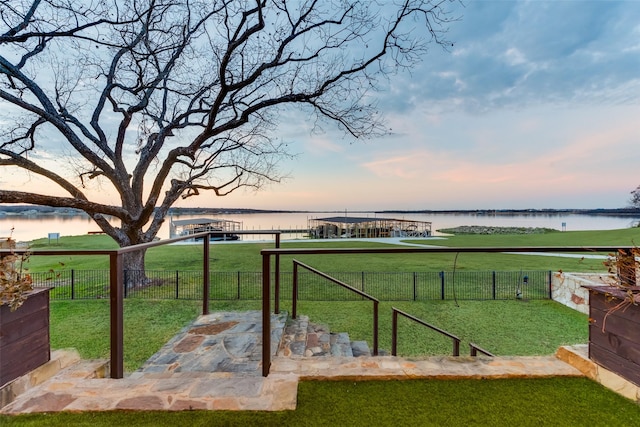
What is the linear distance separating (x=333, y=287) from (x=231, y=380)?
7.17 meters

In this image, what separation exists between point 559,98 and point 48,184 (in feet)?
50.8

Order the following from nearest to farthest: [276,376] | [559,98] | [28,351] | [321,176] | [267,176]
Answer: [28,351]
[276,376]
[559,98]
[267,176]
[321,176]

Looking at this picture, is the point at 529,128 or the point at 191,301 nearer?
the point at 191,301

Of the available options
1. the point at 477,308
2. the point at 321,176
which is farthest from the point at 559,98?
the point at 321,176

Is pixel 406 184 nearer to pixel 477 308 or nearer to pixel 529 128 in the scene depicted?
pixel 529 128

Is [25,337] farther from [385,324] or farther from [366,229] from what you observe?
[366,229]

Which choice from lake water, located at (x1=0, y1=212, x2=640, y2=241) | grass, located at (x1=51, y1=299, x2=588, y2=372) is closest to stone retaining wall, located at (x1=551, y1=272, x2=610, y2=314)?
grass, located at (x1=51, y1=299, x2=588, y2=372)

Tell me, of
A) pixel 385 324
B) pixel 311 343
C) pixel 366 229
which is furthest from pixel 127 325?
pixel 366 229

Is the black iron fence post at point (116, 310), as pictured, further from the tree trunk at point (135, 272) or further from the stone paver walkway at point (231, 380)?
the tree trunk at point (135, 272)

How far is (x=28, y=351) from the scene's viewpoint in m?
1.88

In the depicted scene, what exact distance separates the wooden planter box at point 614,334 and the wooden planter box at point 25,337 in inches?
148

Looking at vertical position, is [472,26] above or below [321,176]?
above

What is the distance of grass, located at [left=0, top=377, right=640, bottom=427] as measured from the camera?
1520 millimetres

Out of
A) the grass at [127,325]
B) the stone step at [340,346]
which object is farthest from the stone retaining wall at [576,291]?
the grass at [127,325]
